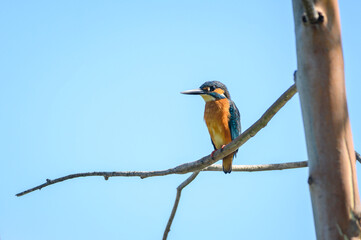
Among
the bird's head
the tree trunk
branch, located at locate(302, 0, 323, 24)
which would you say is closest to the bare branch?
the tree trunk

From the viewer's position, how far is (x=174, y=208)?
4359mm

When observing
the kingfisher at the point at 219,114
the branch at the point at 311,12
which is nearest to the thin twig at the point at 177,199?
the kingfisher at the point at 219,114

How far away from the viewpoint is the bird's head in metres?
7.01

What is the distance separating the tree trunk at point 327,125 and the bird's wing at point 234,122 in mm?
4459

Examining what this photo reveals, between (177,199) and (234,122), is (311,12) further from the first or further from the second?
(234,122)

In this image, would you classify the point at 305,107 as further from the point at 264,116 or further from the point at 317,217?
the point at 264,116

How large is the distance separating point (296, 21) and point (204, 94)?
4685 mm

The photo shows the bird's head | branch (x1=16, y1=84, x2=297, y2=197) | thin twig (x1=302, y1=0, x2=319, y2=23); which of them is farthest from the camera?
the bird's head

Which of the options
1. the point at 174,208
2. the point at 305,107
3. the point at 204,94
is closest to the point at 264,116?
the point at 305,107

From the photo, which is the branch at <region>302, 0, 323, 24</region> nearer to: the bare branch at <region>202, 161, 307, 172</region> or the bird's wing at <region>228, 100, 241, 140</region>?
the bare branch at <region>202, 161, 307, 172</region>

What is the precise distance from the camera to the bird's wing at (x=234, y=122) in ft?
22.3

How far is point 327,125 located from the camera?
2.21m

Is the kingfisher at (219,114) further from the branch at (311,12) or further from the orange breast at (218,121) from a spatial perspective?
the branch at (311,12)

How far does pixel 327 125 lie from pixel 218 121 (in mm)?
4547
